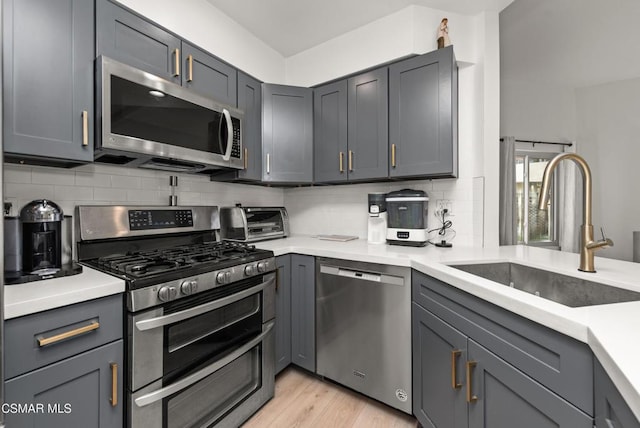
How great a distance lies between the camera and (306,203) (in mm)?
2762

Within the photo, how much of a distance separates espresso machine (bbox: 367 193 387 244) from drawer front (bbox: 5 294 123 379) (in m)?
1.64

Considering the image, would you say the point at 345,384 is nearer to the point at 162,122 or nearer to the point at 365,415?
the point at 365,415

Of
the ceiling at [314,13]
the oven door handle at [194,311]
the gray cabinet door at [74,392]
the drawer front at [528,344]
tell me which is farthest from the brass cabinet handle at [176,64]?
the drawer front at [528,344]

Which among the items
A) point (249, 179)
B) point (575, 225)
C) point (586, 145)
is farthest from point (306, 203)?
point (586, 145)

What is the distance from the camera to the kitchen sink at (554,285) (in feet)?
3.49

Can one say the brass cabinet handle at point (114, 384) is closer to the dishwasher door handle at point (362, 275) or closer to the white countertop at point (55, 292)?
the white countertop at point (55, 292)

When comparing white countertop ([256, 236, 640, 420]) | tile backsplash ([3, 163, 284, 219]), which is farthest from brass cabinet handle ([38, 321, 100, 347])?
white countertop ([256, 236, 640, 420])

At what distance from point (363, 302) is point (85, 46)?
1.93 meters

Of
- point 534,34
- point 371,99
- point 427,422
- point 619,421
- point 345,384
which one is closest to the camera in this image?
point 619,421

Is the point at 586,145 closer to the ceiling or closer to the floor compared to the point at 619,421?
closer to the ceiling

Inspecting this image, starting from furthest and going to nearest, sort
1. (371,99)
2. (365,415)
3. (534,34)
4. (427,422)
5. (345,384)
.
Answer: (534,34) → (371,99) → (345,384) → (365,415) → (427,422)

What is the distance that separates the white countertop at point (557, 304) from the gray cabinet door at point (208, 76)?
1.12m

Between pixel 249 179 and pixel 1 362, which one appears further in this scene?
pixel 249 179

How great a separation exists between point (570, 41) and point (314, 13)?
2.36 metres
